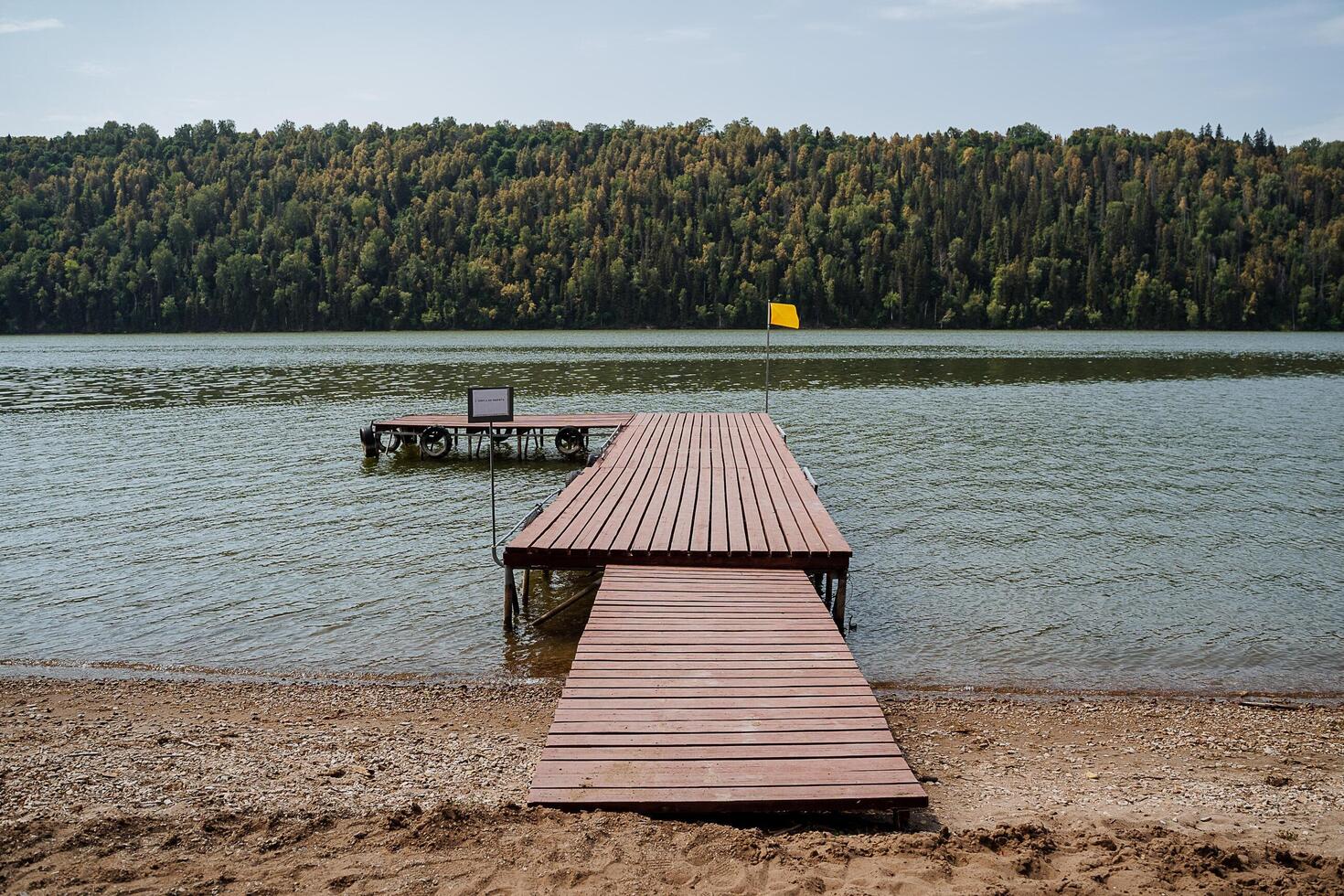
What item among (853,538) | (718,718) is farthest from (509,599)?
(853,538)

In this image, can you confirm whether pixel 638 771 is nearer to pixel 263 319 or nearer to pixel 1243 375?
pixel 1243 375

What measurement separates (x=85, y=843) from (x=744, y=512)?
7.71 m

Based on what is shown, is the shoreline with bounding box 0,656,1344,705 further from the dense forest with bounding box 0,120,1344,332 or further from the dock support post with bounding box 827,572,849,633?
the dense forest with bounding box 0,120,1344,332

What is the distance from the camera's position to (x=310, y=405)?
36.0 meters

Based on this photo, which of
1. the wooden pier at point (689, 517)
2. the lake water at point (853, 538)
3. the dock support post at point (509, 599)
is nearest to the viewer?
the wooden pier at point (689, 517)

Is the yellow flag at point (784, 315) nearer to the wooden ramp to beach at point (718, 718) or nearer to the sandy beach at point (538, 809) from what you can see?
the wooden ramp to beach at point (718, 718)

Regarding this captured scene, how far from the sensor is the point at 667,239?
154m

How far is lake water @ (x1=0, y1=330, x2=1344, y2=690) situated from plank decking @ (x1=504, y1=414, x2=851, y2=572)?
104 centimetres

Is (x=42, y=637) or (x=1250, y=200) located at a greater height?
(x=1250, y=200)

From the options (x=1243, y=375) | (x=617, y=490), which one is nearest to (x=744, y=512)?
(x=617, y=490)

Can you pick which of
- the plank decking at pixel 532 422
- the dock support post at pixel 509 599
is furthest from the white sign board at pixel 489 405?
the plank decking at pixel 532 422

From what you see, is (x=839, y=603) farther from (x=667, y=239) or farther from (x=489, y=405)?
(x=667, y=239)

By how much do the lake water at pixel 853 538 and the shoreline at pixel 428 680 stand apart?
136mm

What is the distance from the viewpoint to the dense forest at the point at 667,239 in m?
145
